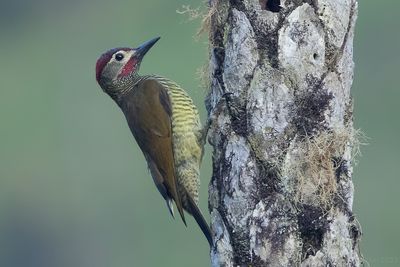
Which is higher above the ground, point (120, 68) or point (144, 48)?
point (144, 48)

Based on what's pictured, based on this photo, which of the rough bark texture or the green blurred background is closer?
the rough bark texture

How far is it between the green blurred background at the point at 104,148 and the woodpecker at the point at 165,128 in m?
7.85

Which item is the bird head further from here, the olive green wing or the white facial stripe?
the olive green wing

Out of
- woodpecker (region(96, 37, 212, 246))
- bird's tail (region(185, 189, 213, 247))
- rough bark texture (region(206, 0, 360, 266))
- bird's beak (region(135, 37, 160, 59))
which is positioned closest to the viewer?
rough bark texture (region(206, 0, 360, 266))

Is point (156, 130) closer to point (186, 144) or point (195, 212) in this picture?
point (186, 144)

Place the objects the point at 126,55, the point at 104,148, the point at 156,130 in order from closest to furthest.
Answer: the point at 156,130, the point at 126,55, the point at 104,148

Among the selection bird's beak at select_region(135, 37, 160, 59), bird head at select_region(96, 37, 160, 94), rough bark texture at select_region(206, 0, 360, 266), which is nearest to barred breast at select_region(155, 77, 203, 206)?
bird's beak at select_region(135, 37, 160, 59)

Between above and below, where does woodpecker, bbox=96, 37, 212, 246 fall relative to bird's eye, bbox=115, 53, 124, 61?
below

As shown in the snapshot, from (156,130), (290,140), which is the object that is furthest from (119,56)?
(290,140)

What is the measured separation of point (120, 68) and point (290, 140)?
9.54 ft

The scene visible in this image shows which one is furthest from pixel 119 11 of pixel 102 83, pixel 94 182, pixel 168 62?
pixel 102 83

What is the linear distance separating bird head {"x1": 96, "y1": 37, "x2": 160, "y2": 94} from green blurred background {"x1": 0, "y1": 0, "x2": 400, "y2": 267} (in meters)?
7.72

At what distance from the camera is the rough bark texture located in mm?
6527

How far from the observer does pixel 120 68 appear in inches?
367
